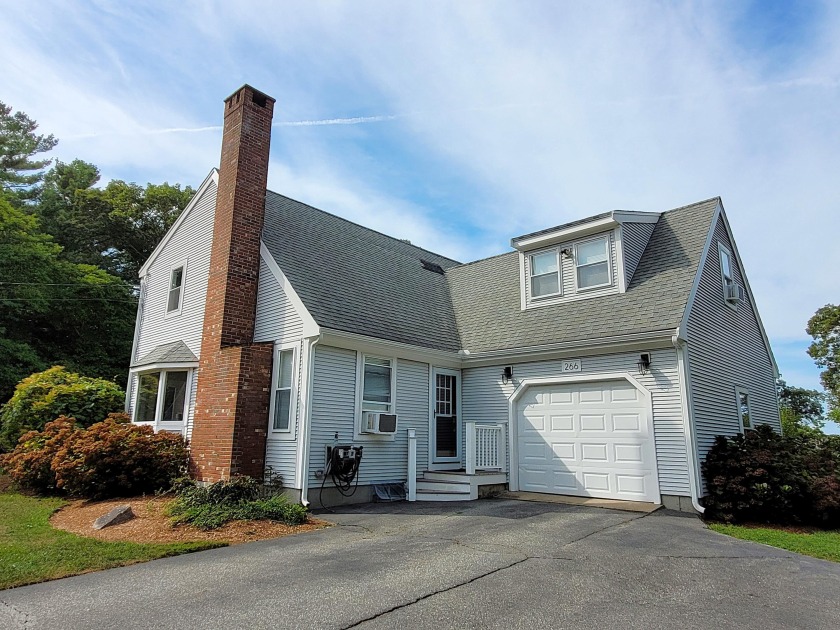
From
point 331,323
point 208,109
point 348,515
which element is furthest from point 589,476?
point 208,109

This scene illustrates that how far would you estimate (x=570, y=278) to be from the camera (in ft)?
39.0

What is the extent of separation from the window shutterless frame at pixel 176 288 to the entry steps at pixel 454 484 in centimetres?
734

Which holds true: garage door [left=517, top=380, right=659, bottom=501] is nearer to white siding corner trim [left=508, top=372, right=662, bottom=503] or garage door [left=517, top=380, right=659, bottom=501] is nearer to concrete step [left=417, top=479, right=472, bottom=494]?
white siding corner trim [left=508, top=372, right=662, bottom=503]

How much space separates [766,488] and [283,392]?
832 cm

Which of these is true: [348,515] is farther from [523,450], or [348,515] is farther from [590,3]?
[590,3]

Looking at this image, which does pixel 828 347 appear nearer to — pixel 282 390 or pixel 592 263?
pixel 592 263

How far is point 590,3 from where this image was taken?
8008 millimetres

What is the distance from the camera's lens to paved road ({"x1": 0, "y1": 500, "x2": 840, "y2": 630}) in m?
4.05

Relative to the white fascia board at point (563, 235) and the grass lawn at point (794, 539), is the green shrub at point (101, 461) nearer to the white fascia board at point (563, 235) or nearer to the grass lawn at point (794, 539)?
the white fascia board at point (563, 235)

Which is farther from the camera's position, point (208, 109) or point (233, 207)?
point (208, 109)

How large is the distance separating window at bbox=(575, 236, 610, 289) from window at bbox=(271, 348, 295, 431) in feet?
20.9

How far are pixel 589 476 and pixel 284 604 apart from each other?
7.13 meters

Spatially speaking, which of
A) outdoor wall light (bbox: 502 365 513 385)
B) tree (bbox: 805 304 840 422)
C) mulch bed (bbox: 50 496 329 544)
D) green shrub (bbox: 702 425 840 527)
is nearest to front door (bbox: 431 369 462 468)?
outdoor wall light (bbox: 502 365 513 385)

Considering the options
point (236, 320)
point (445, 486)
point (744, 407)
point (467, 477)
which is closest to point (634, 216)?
point (744, 407)
